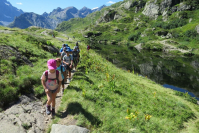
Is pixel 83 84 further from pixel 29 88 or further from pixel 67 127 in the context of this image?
pixel 67 127

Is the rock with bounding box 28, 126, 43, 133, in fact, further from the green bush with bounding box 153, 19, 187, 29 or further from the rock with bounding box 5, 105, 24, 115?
the green bush with bounding box 153, 19, 187, 29

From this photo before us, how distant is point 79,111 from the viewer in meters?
7.56

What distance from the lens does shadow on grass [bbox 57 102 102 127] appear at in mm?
7094

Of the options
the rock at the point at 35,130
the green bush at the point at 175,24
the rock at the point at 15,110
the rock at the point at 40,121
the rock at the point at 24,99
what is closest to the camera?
the rock at the point at 35,130

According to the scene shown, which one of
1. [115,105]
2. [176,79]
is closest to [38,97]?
[115,105]

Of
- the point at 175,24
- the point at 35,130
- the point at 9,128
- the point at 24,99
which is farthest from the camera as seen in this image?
the point at 175,24

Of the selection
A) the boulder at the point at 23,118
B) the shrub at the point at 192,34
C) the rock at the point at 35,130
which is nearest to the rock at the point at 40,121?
the boulder at the point at 23,118

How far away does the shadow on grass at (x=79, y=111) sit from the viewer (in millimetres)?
7094

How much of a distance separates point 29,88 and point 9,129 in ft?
13.2

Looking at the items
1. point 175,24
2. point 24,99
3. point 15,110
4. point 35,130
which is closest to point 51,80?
point 35,130

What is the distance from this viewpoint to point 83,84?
11.2 metres

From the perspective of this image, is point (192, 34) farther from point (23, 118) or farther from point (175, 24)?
point (23, 118)

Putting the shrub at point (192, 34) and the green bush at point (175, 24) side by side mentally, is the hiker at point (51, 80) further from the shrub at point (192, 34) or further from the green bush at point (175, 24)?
the green bush at point (175, 24)

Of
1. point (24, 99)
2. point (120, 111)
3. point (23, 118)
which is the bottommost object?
point (120, 111)
